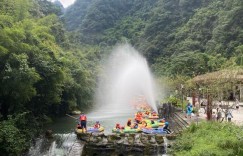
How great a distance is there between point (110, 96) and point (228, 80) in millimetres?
35700

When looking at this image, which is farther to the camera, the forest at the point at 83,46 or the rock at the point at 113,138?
the forest at the point at 83,46

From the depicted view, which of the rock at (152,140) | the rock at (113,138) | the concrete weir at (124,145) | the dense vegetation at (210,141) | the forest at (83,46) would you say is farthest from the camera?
the forest at (83,46)

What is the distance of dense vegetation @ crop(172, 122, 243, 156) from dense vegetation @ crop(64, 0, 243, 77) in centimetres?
2714

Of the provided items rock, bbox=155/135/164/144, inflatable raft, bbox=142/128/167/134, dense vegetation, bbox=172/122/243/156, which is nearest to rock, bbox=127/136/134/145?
rock, bbox=155/135/164/144

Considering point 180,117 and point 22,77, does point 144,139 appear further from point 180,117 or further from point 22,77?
point 22,77

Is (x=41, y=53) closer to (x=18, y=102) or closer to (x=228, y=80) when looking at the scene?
(x=18, y=102)

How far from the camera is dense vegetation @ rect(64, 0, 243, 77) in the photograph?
56594mm

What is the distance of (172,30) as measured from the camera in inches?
3255

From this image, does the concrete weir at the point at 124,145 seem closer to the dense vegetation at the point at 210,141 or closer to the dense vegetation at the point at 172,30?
the dense vegetation at the point at 210,141

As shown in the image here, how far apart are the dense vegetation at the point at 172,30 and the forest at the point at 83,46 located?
0.50ft

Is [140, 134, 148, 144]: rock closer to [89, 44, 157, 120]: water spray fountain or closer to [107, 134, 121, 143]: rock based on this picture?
[107, 134, 121, 143]: rock

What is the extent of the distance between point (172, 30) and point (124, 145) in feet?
214

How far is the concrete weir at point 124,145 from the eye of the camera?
792 inches

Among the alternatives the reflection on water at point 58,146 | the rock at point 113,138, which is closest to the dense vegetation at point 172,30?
the rock at point 113,138
